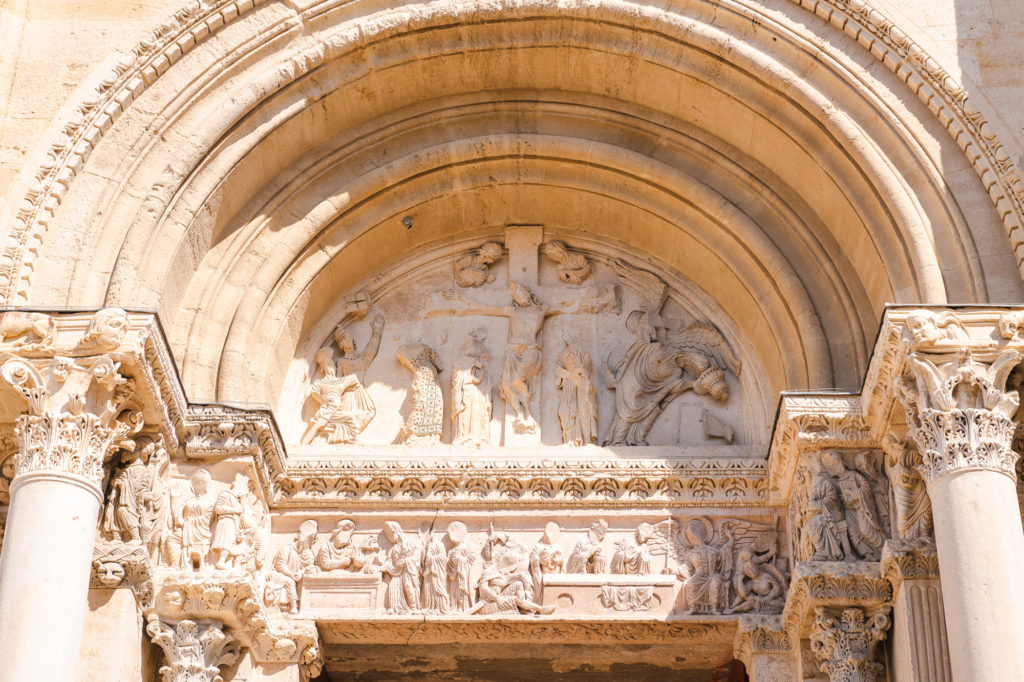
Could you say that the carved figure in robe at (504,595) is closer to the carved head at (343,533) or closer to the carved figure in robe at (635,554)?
the carved figure in robe at (635,554)

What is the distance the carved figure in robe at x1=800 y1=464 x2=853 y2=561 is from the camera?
9500 millimetres

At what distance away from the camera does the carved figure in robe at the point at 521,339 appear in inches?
440

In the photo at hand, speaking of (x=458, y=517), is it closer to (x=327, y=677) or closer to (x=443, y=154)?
(x=327, y=677)

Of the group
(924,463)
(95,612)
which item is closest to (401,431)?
(95,612)

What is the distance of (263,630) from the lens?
9.96 m

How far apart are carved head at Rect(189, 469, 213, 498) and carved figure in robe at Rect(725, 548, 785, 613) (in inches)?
143

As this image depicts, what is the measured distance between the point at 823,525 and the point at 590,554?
1.72m

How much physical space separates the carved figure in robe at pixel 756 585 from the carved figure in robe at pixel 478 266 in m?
3.10

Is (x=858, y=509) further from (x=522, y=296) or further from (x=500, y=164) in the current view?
(x=500, y=164)

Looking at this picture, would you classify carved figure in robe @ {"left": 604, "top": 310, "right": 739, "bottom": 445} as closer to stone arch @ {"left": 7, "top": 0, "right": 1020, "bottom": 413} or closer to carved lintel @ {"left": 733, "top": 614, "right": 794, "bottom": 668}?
stone arch @ {"left": 7, "top": 0, "right": 1020, "bottom": 413}

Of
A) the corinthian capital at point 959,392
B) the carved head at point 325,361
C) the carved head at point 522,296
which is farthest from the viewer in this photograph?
the carved head at point 522,296

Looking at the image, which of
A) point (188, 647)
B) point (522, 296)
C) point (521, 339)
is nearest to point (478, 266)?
point (522, 296)

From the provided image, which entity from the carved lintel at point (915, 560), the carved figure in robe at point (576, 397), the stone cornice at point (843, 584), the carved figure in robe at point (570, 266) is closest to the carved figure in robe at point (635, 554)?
the carved figure in robe at point (576, 397)

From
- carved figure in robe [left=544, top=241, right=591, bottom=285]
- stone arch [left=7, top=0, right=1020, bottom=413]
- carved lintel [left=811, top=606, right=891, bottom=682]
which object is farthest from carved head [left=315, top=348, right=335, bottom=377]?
carved lintel [left=811, top=606, right=891, bottom=682]
